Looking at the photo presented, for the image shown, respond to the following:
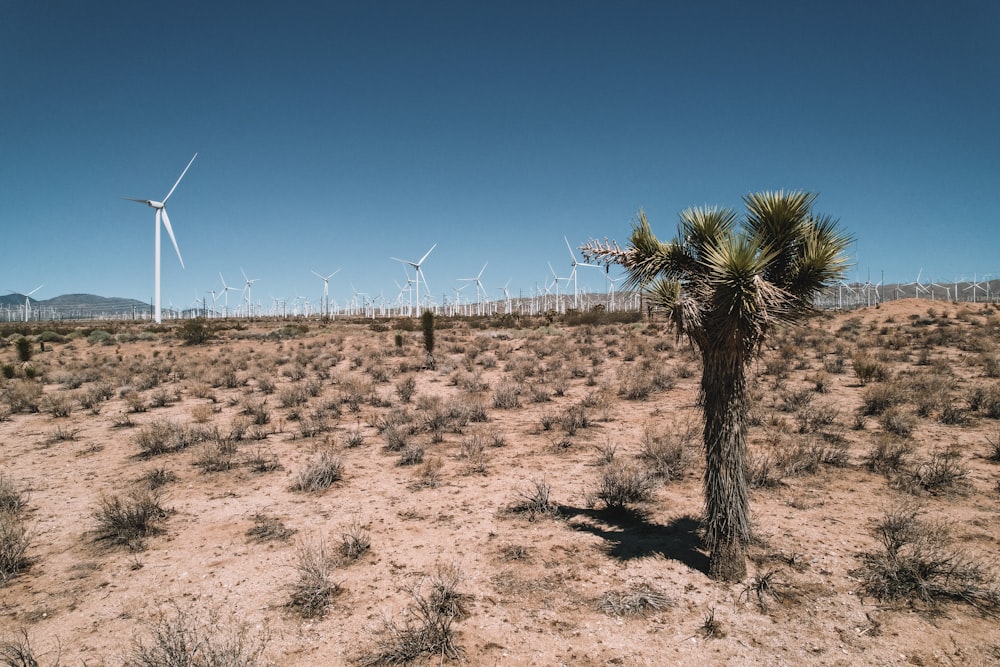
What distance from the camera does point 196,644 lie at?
4.51 m

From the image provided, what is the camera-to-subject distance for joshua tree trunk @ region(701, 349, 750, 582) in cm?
509

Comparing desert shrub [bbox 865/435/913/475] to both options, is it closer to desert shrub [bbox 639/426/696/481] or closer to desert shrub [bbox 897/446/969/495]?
desert shrub [bbox 897/446/969/495]

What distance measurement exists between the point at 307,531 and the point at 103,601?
2.32m

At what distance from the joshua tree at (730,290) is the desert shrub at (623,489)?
2082 mm

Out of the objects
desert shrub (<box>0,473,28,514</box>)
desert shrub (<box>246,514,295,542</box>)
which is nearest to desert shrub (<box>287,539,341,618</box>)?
desert shrub (<box>246,514,295,542</box>)

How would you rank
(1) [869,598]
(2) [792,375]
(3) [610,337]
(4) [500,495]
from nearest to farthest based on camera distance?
(1) [869,598], (4) [500,495], (2) [792,375], (3) [610,337]

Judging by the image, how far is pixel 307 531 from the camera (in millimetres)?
7051

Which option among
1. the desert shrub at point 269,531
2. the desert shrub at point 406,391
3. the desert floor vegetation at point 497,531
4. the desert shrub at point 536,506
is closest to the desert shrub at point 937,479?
the desert floor vegetation at point 497,531

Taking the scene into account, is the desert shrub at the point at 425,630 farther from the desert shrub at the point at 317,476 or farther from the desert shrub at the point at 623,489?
the desert shrub at the point at 317,476

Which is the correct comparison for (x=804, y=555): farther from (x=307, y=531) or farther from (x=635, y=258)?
(x=307, y=531)

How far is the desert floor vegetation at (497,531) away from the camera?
4.62m

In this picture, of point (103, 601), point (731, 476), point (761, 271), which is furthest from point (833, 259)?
point (103, 601)

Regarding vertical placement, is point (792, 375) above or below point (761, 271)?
below

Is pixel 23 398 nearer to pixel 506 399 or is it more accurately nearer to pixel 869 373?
pixel 506 399
